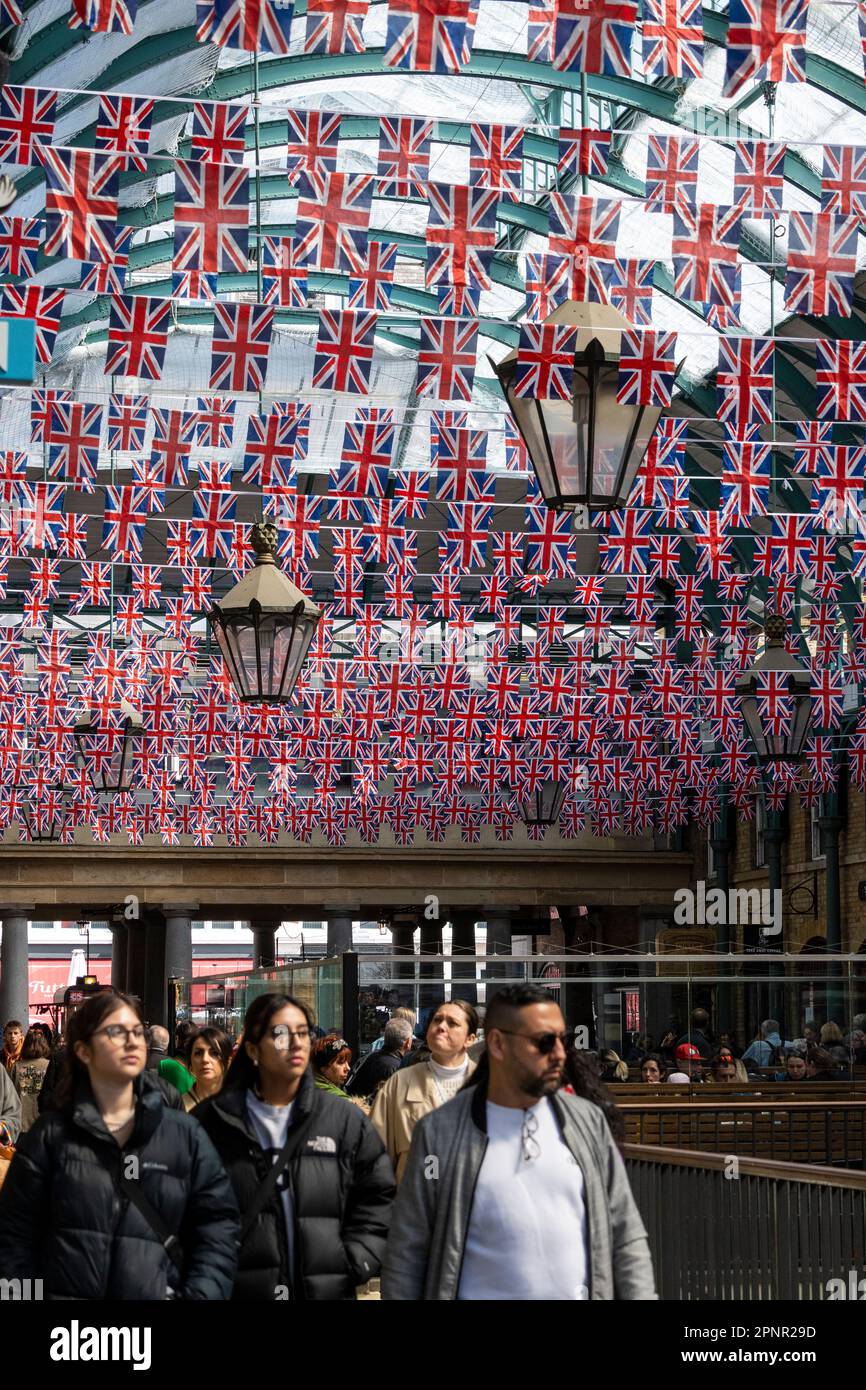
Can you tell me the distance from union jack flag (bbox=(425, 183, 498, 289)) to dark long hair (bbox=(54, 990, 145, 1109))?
7550 millimetres

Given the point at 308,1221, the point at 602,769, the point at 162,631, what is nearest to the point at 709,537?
the point at 602,769

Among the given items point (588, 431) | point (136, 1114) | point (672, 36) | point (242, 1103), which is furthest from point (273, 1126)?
point (672, 36)

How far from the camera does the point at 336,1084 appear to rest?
11.2 meters

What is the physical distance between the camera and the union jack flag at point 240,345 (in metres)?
14.1

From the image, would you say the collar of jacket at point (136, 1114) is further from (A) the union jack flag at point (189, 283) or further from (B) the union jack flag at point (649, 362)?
(A) the union jack flag at point (189, 283)

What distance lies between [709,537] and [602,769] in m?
11.3

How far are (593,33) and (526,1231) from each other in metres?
6.17

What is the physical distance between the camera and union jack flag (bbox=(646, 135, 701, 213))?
12500 millimetres

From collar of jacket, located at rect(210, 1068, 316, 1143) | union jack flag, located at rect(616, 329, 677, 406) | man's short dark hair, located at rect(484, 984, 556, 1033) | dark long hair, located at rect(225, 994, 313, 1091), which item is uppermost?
union jack flag, located at rect(616, 329, 677, 406)

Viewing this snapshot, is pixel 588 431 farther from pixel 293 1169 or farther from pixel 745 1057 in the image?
pixel 745 1057

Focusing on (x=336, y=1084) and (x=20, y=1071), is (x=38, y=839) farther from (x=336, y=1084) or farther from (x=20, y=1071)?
(x=336, y=1084)

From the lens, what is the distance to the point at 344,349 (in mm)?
14180

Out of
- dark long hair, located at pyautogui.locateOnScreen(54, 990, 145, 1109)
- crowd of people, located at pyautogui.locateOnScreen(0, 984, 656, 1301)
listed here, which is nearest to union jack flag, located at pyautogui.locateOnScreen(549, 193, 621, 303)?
crowd of people, located at pyautogui.locateOnScreen(0, 984, 656, 1301)

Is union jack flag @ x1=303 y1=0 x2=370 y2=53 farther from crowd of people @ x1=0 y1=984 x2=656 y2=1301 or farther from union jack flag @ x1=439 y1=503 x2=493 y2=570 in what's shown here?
union jack flag @ x1=439 y1=503 x2=493 y2=570
